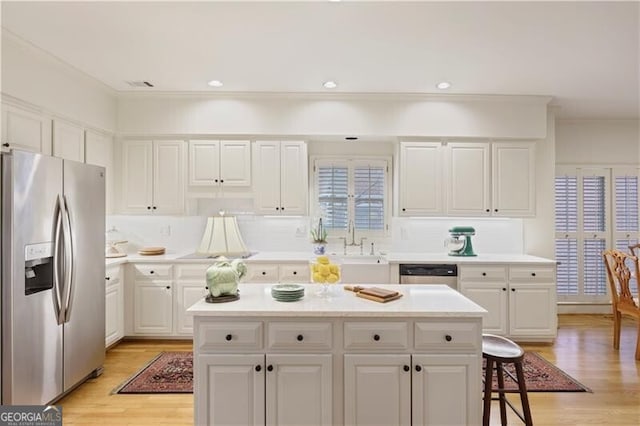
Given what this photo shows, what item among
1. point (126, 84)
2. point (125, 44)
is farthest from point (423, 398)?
point (126, 84)

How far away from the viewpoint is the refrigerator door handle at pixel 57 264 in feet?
8.57

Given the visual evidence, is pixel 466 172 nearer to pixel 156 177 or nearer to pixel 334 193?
pixel 334 193

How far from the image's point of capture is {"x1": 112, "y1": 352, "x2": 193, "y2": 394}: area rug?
9.61 feet

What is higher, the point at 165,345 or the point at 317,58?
the point at 317,58

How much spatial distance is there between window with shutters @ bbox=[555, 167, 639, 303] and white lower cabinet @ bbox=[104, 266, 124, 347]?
545cm

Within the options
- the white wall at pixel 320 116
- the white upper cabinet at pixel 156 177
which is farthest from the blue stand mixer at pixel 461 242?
the white upper cabinet at pixel 156 177

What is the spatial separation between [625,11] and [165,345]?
472 centimetres

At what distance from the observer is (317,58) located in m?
3.11

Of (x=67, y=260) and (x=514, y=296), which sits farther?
(x=514, y=296)

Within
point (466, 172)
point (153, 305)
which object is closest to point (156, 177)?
point (153, 305)

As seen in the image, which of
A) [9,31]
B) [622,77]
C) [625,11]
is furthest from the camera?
[622,77]

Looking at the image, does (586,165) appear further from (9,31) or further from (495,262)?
(9,31)

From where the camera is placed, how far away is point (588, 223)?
5117 mm

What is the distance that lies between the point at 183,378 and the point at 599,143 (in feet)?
19.1
